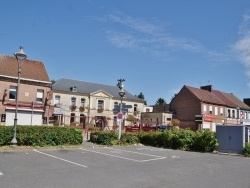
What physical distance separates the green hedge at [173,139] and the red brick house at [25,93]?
16376mm

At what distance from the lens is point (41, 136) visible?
17.9 meters

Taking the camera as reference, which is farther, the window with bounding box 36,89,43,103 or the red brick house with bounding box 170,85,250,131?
the red brick house with bounding box 170,85,250,131

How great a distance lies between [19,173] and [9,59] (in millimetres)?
31428

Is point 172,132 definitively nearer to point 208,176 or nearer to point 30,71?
A: point 208,176

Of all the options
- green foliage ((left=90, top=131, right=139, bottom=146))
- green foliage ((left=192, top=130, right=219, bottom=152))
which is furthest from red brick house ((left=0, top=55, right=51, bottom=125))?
green foliage ((left=192, top=130, right=219, bottom=152))

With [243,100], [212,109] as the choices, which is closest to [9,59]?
[212,109]

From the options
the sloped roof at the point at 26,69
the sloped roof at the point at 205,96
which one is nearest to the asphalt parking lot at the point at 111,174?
the sloped roof at the point at 26,69

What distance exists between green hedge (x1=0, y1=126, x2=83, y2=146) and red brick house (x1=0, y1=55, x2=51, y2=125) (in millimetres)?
17483

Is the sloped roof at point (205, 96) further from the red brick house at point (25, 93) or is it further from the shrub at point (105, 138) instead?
the shrub at point (105, 138)

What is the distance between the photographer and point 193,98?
2106 inches

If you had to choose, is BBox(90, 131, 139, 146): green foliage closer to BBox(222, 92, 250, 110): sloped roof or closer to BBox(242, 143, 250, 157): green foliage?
BBox(242, 143, 250, 157): green foliage

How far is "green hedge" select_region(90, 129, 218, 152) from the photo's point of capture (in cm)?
2069

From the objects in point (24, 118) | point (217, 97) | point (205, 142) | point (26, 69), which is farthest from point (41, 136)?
point (217, 97)

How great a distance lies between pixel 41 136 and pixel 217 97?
46930mm
